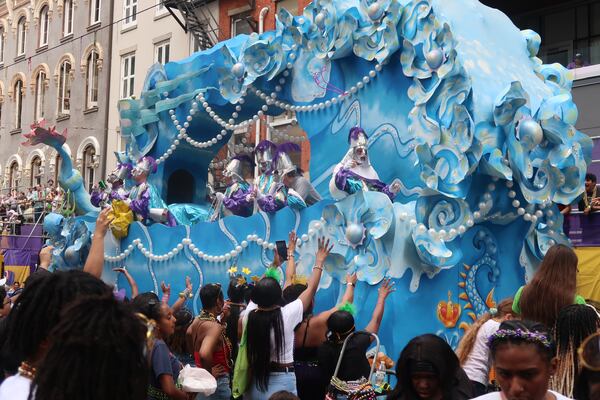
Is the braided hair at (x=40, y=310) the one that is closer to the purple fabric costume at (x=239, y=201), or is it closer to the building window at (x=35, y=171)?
the purple fabric costume at (x=239, y=201)

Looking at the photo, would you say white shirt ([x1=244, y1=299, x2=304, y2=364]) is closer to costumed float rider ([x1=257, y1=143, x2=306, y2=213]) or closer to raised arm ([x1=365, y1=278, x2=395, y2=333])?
raised arm ([x1=365, y1=278, x2=395, y2=333])

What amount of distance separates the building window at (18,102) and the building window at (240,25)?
38.2 ft

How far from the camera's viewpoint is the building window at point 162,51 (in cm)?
2409

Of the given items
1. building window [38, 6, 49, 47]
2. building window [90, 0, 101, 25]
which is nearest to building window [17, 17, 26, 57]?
building window [38, 6, 49, 47]

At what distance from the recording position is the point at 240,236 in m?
10.6

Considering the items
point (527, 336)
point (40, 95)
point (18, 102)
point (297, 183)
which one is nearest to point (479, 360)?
point (527, 336)

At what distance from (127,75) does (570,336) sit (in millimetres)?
22929

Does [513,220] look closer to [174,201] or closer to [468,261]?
→ [468,261]

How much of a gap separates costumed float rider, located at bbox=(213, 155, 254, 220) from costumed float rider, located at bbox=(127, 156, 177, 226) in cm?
118

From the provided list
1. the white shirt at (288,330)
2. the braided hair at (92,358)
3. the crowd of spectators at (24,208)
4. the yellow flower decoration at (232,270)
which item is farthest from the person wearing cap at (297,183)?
the crowd of spectators at (24,208)

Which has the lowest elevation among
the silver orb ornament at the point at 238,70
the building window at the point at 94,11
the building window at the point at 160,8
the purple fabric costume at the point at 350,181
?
the purple fabric costume at the point at 350,181

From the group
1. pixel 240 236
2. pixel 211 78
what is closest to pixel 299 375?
pixel 240 236

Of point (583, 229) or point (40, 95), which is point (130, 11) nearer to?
point (40, 95)

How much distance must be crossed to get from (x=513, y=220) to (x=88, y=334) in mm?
7165
